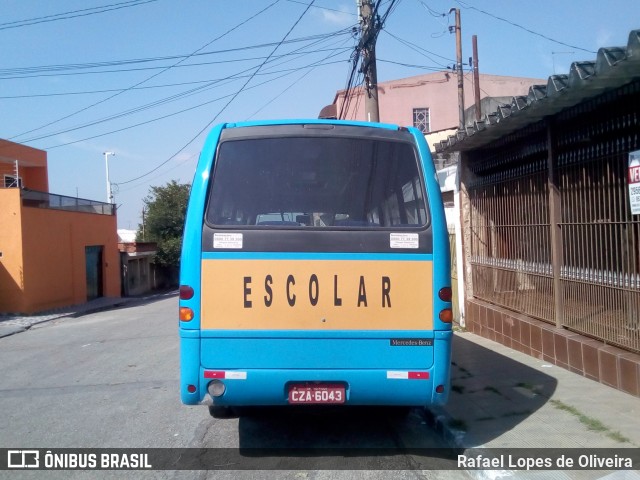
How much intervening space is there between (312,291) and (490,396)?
282 cm

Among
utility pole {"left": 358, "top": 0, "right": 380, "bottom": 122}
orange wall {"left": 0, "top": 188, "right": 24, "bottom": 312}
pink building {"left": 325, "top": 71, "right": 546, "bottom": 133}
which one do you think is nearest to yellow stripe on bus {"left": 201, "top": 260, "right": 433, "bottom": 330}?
utility pole {"left": 358, "top": 0, "right": 380, "bottom": 122}

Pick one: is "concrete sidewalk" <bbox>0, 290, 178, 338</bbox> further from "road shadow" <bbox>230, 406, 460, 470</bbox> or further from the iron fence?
the iron fence

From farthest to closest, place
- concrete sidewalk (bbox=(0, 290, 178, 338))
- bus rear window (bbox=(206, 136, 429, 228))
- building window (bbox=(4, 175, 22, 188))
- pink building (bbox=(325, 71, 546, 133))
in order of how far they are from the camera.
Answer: pink building (bbox=(325, 71, 546, 133)), building window (bbox=(4, 175, 22, 188)), concrete sidewalk (bbox=(0, 290, 178, 338)), bus rear window (bbox=(206, 136, 429, 228))

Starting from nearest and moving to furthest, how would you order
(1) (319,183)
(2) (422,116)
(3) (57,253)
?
(1) (319,183)
(3) (57,253)
(2) (422,116)

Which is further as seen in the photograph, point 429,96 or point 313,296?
point 429,96

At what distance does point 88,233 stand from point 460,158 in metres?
19.6

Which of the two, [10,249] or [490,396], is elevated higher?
[10,249]

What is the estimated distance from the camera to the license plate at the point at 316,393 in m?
4.51

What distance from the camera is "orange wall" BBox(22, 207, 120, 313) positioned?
1991 cm

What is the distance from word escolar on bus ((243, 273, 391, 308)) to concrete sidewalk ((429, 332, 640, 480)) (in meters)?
1.52

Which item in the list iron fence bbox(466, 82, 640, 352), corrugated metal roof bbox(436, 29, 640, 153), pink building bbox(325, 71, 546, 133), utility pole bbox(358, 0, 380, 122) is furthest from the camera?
pink building bbox(325, 71, 546, 133)

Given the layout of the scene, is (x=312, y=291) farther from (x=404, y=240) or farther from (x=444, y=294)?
(x=444, y=294)

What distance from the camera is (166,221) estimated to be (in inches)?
1551

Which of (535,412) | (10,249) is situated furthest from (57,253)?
(535,412)
